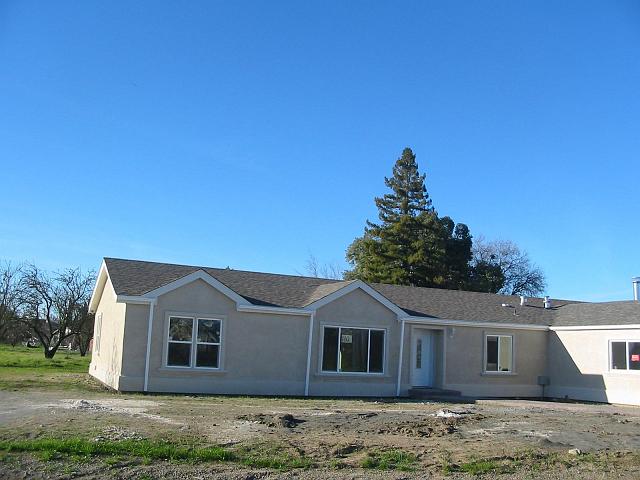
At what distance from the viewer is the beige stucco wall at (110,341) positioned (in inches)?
796

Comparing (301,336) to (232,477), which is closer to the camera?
(232,477)

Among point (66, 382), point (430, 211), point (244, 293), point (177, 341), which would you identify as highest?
point (430, 211)

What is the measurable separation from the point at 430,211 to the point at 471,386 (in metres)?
A: 31.4

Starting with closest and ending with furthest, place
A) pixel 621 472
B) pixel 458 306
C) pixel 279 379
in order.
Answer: pixel 621 472 → pixel 279 379 → pixel 458 306

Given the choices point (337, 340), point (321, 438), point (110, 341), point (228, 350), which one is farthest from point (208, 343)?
point (321, 438)

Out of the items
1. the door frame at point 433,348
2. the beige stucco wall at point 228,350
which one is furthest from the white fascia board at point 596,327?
the beige stucco wall at point 228,350

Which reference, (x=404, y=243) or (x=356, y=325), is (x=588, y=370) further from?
(x=404, y=243)

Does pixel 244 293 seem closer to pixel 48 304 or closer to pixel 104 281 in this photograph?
pixel 104 281

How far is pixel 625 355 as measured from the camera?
75.6 feet

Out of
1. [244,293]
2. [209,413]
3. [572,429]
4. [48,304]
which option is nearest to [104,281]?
[244,293]

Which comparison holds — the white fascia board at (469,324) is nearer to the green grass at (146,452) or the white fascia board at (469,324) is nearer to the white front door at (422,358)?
the white front door at (422,358)

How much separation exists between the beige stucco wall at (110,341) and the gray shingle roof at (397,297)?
1.00 metres

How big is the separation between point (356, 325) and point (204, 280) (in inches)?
211

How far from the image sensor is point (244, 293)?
73.1 feet
